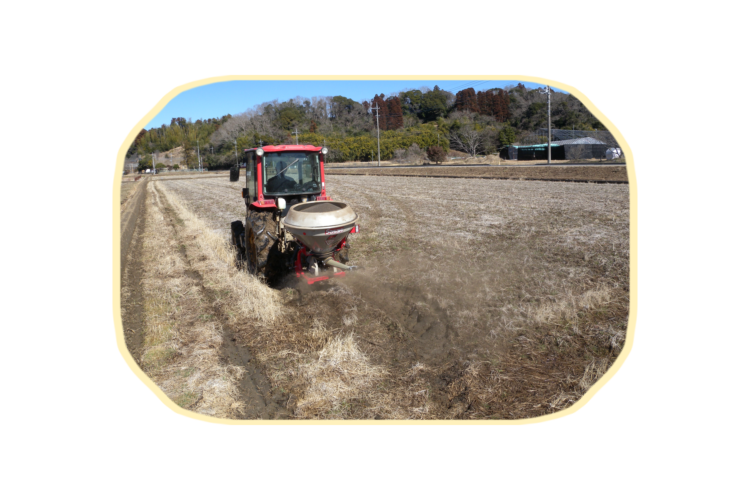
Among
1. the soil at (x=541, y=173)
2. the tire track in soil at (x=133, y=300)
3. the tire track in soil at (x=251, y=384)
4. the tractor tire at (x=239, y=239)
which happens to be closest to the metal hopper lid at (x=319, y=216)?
the tire track in soil at (x=251, y=384)

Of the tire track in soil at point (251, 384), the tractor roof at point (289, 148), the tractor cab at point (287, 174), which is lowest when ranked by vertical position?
the tire track in soil at point (251, 384)

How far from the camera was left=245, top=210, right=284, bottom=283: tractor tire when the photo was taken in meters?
6.94

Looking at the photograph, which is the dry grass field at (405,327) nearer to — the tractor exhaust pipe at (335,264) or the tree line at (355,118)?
the tractor exhaust pipe at (335,264)

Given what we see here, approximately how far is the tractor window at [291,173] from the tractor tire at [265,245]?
0.51m

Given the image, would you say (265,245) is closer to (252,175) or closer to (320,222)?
(252,175)

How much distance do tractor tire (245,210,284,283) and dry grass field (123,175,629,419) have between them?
339mm

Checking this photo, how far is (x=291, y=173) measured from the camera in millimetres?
7012

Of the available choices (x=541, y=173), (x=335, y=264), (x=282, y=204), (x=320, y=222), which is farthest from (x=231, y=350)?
(x=541, y=173)

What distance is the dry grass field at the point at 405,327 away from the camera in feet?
12.7

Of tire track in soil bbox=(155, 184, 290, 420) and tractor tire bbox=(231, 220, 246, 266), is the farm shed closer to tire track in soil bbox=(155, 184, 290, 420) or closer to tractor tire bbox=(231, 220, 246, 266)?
tractor tire bbox=(231, 220, 246, 266)

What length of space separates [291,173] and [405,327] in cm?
320

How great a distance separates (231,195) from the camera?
22.3 metres
